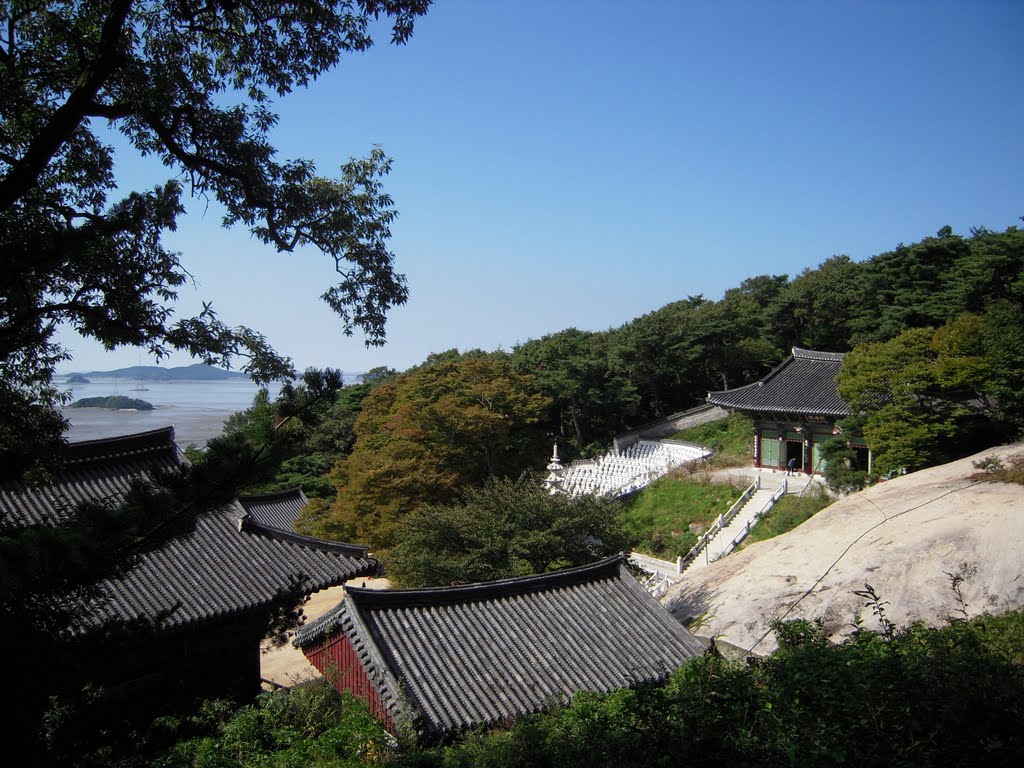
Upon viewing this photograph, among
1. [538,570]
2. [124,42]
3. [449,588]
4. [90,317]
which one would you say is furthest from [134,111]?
[538,570]

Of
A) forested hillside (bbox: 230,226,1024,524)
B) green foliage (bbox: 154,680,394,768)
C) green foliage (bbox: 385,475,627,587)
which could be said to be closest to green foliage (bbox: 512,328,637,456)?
forested hillside (bbox: 230,226,1024,524)

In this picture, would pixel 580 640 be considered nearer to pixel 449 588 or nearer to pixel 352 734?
pixel 449 588

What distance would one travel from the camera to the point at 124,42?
5.14m

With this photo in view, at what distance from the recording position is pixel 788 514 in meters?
17.8

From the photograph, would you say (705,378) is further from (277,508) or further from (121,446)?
(121,446)

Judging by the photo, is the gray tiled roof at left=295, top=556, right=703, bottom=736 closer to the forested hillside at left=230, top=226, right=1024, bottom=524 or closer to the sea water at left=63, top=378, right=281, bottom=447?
the forested hillside at left=230, top=226, right=1024, bottom=524

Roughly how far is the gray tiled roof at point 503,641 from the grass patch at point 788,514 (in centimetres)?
766

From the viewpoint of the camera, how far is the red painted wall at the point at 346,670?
29.2 feet

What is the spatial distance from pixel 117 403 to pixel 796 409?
2480 centimetres

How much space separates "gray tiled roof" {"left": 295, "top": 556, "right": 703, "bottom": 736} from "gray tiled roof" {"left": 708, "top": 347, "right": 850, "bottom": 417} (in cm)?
1344

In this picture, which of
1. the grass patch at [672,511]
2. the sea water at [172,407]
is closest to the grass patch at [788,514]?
the grass patch at [672,511]

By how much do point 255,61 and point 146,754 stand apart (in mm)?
5456

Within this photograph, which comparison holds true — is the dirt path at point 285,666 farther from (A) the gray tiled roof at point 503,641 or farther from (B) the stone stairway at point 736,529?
(B) the stone stairway at point 736,529

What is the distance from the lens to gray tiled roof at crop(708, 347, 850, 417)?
72.4ft
